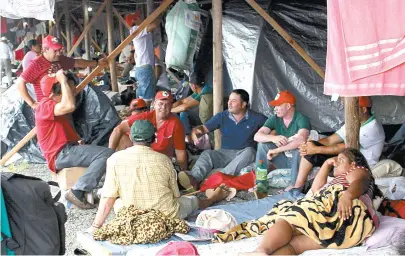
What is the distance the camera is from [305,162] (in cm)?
524

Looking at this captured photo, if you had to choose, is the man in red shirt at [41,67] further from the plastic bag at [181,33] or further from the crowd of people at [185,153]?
the plastic bag at [181,33]

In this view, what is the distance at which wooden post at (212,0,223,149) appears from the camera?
6475 millimetres

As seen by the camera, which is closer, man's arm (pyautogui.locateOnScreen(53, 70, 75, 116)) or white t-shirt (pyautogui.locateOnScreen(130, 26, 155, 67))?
man's arm (pyautogui.locateOnScreen(53, 70, 75, 116))

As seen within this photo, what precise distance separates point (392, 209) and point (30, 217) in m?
2.80

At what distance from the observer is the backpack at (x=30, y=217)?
288 cm

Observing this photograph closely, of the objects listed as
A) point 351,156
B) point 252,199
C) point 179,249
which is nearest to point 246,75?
point 252,199

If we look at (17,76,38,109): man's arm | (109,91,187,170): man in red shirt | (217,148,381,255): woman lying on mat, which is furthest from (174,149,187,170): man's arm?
(217,148,381,255): woman lying on mat

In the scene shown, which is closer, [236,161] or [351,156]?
[351,156]

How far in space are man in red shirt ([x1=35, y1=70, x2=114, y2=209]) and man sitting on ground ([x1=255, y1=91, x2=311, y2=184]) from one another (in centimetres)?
158

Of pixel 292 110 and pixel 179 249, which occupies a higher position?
pixel 292 110

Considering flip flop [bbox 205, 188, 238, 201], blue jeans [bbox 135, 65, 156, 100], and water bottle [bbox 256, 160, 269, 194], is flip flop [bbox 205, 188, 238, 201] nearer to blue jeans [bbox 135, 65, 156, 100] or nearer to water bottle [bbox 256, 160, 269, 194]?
water bottle [bbox 256, 160, 269, 194]

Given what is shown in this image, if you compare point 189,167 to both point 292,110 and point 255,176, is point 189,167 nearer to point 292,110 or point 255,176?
point 255,176

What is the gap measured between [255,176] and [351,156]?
5.95 feet

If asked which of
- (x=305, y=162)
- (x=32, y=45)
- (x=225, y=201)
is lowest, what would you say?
(x=225, y=201)
